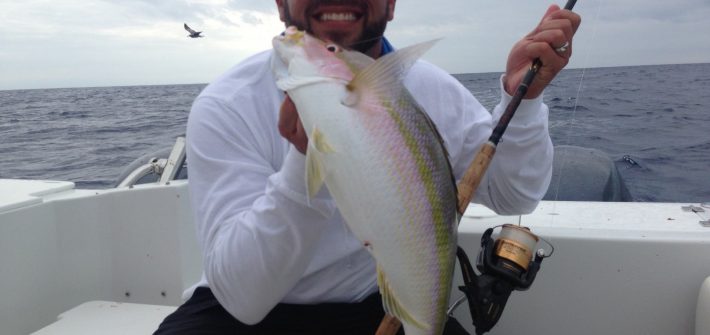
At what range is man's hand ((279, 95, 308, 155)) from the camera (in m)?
1.40

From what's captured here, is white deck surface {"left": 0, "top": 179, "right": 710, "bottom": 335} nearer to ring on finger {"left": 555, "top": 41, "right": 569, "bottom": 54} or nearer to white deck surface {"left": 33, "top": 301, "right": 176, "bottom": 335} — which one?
white deck surface {"left": 33, "top": 301, "right": 176, "bottom": 335}

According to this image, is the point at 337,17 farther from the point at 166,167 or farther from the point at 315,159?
the point at 166,167

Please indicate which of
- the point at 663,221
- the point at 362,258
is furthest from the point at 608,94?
the point at 362,258

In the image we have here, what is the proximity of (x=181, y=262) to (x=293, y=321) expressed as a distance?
160 centimetres

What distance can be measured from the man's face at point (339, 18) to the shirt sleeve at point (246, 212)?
0.43 m

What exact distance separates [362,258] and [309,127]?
1.07 m

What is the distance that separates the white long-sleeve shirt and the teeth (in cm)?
44

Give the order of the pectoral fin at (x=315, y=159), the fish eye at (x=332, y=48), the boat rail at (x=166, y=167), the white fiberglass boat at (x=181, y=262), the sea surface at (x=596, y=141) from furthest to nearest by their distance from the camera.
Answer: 1. the sea surface at (x=596, y=141)
2. the boat rail at (x=166, y=167)
3. the white fiberglass boat at (x=181, y=262)
4. the fish eye at (x=332, y=48)
5. the pectoral fin at (x=315, y=159)

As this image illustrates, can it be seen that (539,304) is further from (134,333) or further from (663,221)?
(134,333)

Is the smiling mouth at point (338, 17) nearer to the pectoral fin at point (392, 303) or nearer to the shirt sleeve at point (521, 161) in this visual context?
the shirt sleeve at point (521, 161)

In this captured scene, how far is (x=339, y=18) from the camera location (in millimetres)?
1880

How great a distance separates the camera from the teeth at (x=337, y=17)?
1860mm

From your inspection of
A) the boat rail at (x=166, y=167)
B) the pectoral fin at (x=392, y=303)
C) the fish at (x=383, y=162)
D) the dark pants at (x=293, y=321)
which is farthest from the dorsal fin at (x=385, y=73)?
the boat rail at (x=166, y=167)

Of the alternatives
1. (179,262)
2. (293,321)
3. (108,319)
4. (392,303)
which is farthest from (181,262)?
(392,303)
